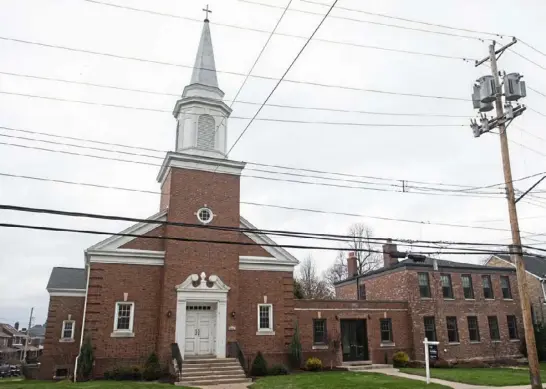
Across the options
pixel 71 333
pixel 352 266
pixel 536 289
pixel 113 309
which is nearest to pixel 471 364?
pixel 352 266

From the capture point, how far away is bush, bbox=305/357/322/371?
22219 millimetres

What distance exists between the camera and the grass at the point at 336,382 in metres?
16.2

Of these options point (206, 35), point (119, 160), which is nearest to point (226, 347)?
point (119, 160)

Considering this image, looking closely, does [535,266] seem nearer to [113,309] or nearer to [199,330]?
[199,330]

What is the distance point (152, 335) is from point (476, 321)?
21490 millimetres

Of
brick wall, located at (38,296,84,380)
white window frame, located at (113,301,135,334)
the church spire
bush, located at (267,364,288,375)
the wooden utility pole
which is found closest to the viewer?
the wooden utility pole

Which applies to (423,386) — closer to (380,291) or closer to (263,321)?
(263,321)

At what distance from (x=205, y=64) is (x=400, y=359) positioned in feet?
66.2

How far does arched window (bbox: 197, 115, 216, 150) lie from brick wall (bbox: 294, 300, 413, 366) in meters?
9.94

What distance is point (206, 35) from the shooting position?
25.5 m

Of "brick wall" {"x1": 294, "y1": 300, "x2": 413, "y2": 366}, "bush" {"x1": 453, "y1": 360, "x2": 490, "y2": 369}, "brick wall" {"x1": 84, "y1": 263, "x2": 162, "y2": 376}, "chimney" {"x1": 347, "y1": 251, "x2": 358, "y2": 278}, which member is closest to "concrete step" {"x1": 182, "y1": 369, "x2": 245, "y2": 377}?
"brick wall" {"x1": 84, "y1": 263, "x2": 162, "y2": 376}

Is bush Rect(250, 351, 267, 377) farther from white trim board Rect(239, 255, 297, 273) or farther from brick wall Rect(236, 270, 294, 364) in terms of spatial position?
white trim board Rect(239, 255, 297, 273)

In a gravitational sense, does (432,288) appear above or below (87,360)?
above

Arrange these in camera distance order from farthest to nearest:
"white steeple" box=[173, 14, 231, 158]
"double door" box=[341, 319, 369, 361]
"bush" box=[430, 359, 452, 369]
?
"double door" box=[341, 319, 369, 361] < "bush" box=[430, 359, 452, 369] < "white steeple" box=[173, 14, 231, 158]
